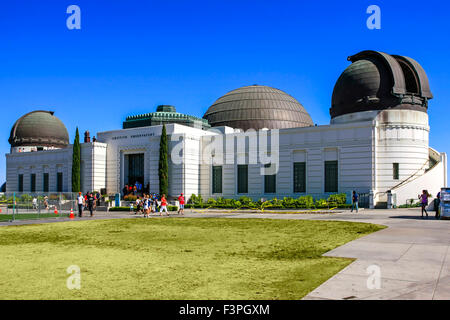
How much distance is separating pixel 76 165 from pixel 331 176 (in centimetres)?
2883

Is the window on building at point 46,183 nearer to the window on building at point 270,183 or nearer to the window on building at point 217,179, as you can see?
the window on building at point 217,179

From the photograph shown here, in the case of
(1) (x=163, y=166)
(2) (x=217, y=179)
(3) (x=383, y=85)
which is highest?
(3) (x=383, y=85)

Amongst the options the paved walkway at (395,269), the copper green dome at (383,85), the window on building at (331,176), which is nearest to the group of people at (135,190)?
the window on building at (331,176)

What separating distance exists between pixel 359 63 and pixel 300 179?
13.4 m

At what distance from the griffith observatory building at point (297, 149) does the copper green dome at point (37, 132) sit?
51.5ft

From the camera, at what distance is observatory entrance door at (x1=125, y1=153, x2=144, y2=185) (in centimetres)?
4622

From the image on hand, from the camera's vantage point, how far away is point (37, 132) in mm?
66250

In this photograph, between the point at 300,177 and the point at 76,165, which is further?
the point at 76,165

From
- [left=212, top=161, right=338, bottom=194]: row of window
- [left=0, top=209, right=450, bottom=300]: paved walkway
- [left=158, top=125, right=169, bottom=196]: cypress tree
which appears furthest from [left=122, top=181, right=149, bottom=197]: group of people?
[left=0, top=209, right=450, bottom=300]: paved walkway

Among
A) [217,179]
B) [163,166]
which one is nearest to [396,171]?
[217,179]

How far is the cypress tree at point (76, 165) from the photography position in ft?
153

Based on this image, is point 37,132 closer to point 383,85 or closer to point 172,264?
point 383,85
